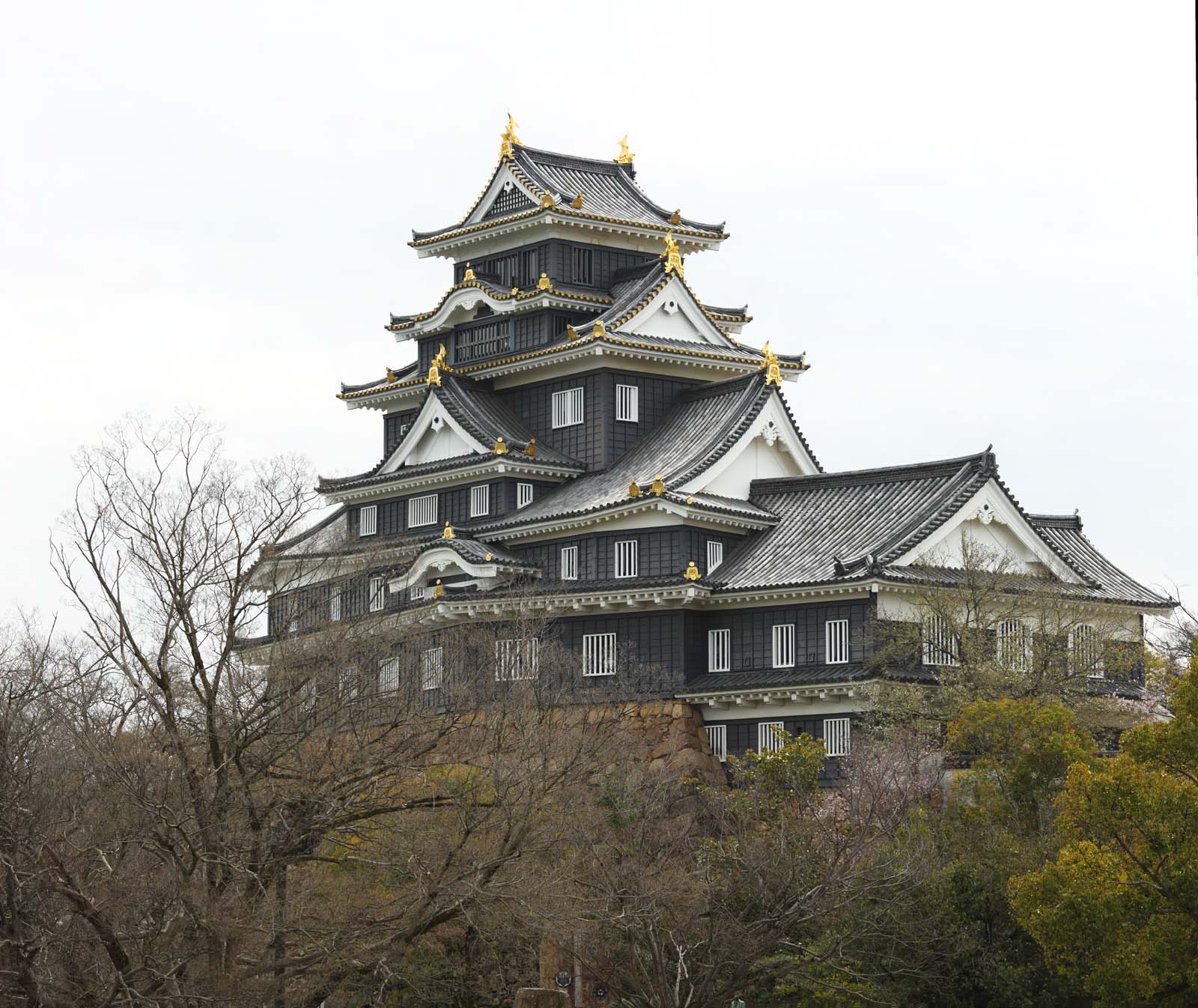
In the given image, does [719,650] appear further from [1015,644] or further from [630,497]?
[1015,644]

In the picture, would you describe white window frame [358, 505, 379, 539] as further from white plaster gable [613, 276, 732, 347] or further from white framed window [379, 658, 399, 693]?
white plaster gable [613, 276, 732, 347]

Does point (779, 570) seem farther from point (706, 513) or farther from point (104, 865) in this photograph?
point (104, 865)

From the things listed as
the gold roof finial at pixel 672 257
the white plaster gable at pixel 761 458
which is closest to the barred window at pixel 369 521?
the gold roof finial at pixel 672 257

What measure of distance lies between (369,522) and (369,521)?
2cm

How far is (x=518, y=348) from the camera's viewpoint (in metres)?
53.8

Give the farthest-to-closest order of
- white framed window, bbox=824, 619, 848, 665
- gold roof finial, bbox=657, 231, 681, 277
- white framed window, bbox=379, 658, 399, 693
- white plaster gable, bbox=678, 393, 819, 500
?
gold roof finial, bbox=657, 231, 681, 277
white plaster gable, bbox=678, 393, 819, 500
white framed window, bbox=824, 619, 848, 665
white framed window, bbox=379, 658, 399, 693

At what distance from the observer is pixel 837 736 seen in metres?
43.9

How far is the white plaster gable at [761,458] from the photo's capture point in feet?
160

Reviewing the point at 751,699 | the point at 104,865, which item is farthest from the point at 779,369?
the point at 104,865

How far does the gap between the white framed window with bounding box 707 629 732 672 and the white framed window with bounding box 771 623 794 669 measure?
1.26 m

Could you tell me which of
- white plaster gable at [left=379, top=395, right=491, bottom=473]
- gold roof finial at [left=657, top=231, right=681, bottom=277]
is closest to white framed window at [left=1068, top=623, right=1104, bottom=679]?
gold roof finial at [left=657, top=231, right=681, bottom=277]

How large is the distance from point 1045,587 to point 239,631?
65.4ft

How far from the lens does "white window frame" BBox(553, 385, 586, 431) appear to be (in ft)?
171

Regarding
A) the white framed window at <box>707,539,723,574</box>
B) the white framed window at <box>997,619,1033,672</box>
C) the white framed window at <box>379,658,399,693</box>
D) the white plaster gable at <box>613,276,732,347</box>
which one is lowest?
the white framed window at <box>379,658,399,693</box>
